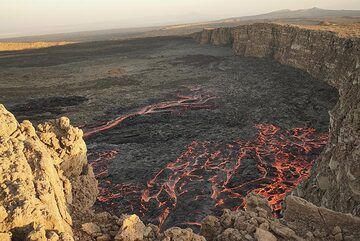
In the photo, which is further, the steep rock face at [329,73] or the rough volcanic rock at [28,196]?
the steep rock face at [329,73]

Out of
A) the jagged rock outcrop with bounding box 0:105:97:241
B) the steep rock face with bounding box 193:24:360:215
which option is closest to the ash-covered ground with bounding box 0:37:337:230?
the steep rock face with bounding box 193:24:360:215

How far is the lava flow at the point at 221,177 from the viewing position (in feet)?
64.3

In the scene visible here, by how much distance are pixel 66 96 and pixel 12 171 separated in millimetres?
38379

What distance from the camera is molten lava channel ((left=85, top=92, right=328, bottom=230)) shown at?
782 inches

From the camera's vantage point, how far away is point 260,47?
211 ft

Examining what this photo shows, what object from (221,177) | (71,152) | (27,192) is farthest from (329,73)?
(27,192)

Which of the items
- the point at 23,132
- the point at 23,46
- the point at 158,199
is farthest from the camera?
the point at 23,46

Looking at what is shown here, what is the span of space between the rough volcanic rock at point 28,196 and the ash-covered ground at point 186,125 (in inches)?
394

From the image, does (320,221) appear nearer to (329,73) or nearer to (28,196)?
(28,196)

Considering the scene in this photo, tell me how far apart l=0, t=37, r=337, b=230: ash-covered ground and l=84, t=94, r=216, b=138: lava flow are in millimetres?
106

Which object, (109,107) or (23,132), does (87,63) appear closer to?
(109,107)

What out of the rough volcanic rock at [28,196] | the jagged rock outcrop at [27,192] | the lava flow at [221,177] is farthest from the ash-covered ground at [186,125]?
the rough volcanic rock at [28,196]

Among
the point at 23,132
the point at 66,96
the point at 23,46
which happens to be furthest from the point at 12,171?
the point at 23,46

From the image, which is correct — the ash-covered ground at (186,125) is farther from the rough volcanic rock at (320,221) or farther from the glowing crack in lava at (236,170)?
the rough volcanic rock at (320,221)
